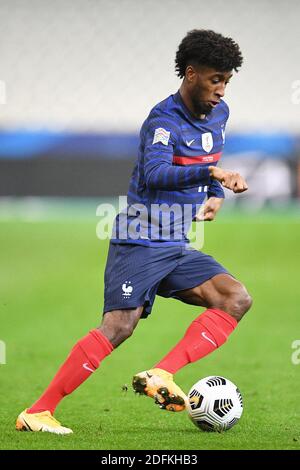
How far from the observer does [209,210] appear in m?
5.41

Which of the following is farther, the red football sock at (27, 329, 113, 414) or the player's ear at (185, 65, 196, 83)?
the player's ear at (185, 65, 196, 83)

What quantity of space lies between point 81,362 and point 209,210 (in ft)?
3.76

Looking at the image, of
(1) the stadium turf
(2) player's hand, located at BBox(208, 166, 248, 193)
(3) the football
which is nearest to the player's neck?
(2) player's hand, located at BBox(208, 166, 248, 193)

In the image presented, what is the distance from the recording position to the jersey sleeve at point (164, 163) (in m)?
4.81

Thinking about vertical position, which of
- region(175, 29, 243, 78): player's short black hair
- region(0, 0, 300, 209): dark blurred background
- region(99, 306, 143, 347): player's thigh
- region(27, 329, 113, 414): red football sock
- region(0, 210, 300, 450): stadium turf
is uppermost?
region(0, 0, 300, 209): dark blurred background

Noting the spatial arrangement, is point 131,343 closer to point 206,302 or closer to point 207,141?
point 206,302

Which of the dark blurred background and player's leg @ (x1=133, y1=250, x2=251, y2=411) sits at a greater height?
the dark blurred background

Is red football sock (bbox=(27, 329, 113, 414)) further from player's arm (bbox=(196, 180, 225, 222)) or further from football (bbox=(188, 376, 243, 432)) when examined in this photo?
player's arm (bbox=(196, 180, 225, 222))

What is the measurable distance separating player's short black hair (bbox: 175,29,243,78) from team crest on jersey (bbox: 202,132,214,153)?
0.38 m

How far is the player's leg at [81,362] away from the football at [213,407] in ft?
1.75

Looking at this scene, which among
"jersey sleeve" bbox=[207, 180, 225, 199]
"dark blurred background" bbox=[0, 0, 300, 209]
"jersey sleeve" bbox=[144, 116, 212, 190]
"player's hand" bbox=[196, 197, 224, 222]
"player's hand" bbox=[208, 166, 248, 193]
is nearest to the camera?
"player's hand" bbox=[208, 166, 248, 193]

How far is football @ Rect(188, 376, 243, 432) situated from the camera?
507 centimetres

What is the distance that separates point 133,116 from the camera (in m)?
23.8
